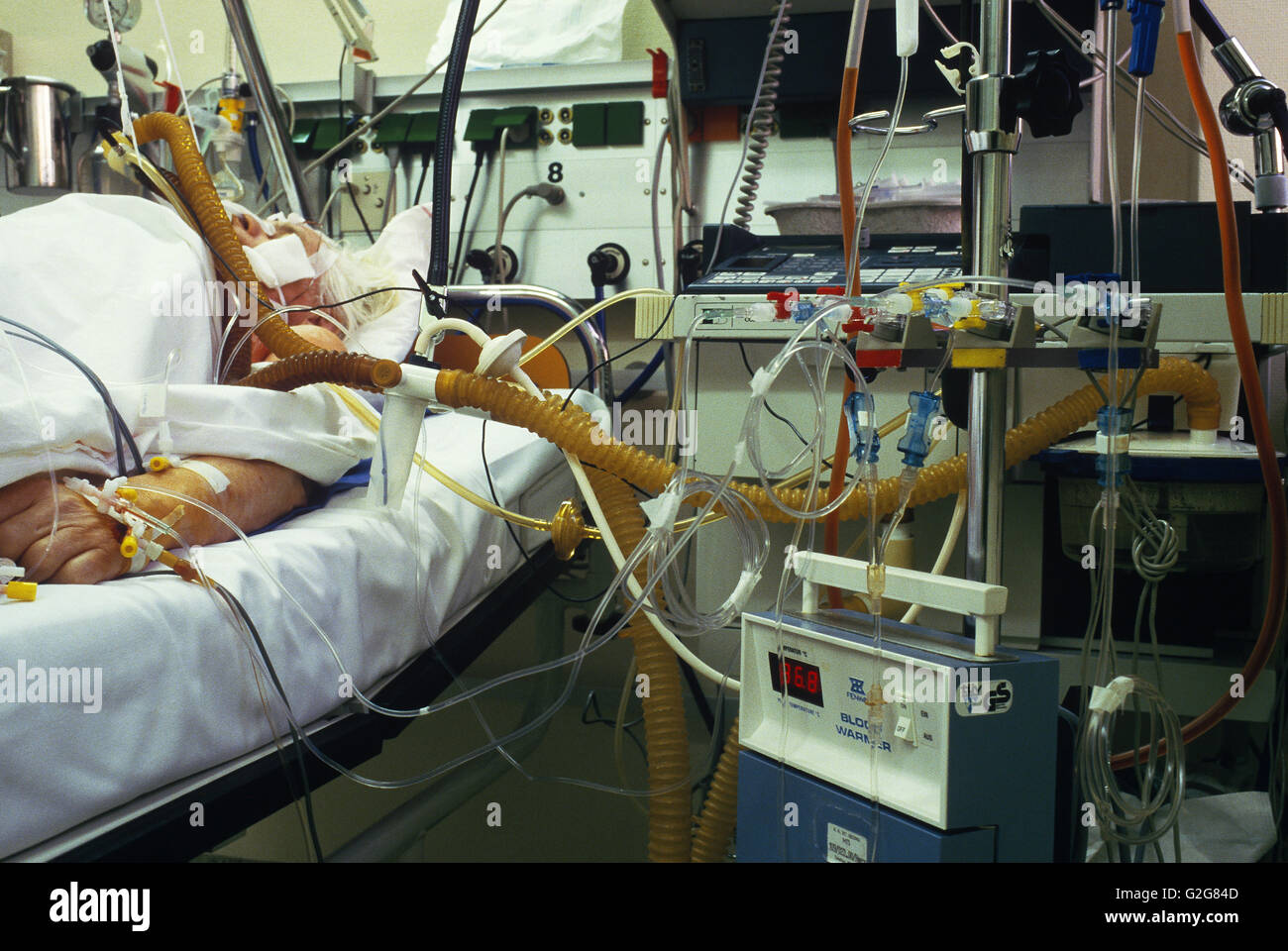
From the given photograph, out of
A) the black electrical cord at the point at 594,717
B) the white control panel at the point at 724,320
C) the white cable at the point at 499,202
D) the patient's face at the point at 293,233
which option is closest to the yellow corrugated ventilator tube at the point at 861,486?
the white control panel at the point at 724,320

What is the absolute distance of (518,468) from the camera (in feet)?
4.81

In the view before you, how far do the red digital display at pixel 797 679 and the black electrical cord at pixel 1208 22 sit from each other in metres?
0.69

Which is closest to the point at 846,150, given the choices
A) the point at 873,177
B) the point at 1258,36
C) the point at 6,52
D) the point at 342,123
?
the point at 873,177

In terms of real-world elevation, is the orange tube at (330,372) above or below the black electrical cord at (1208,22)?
below

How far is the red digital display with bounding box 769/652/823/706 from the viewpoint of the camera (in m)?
0.84

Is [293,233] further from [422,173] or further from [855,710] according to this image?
[855,710]

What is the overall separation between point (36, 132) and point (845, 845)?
2.14 metres

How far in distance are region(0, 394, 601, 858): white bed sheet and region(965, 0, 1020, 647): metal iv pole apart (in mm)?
610

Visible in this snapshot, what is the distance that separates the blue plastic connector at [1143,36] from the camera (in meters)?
0.81

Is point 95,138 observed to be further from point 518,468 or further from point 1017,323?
point 1017,323

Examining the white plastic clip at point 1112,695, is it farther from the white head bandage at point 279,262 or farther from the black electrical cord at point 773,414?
the white head bandage at point 279,262
